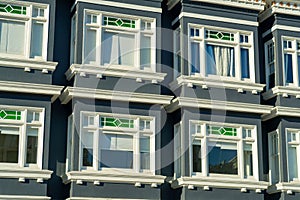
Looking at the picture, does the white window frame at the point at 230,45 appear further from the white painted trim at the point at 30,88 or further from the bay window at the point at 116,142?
the white painted trim at the point at 30,88

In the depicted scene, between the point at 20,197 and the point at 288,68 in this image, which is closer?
the point at 20,197

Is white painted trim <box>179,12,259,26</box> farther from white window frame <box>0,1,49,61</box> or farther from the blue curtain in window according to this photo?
white window frame <box>0,1,49,61</box>

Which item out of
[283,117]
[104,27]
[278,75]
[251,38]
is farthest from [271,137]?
[104,27]

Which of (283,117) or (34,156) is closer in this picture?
(34,156)

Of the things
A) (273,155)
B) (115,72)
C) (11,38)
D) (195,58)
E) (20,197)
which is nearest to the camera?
(20,197)

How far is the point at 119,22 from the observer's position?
17.6 metres

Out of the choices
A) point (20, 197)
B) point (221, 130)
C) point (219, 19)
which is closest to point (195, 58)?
point (219, 19)

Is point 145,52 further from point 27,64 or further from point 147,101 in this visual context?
point 27,64

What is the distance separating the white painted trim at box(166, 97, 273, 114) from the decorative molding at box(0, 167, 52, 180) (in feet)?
14.1

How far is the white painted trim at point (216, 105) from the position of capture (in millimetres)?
17375

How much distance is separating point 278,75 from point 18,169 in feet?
28.7

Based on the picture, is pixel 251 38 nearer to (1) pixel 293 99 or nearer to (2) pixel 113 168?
(1) pixel 293 99

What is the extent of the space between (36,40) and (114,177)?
451cm

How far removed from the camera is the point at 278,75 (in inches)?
743
